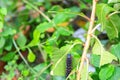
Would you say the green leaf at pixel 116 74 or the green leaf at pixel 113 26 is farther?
the green leaf at pixel 113 26

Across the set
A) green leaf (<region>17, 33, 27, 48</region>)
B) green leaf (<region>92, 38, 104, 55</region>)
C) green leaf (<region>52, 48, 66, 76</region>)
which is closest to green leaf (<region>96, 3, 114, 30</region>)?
green leaf (<region>92, 38, 104, 55</region>)

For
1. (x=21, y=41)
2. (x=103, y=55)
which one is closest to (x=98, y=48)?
(x=103, y=55)

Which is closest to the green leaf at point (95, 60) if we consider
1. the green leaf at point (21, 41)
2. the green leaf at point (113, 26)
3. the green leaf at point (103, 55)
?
the green leaf at point (103, 55)

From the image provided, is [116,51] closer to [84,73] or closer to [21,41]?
[84,73]

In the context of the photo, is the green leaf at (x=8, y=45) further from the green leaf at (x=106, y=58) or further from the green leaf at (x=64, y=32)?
the green leaf at (x=106, y=58)

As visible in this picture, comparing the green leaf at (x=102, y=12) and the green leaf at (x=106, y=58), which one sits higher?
the green leaf at (x=102, y=12)

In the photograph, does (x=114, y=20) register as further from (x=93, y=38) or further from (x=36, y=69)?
(x=36, y=69)

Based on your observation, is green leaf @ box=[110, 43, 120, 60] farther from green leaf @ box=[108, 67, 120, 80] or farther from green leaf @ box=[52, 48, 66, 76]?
green leaf @ box=[52, 48, 66, 76]

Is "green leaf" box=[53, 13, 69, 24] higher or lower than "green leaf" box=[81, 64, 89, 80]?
higher
